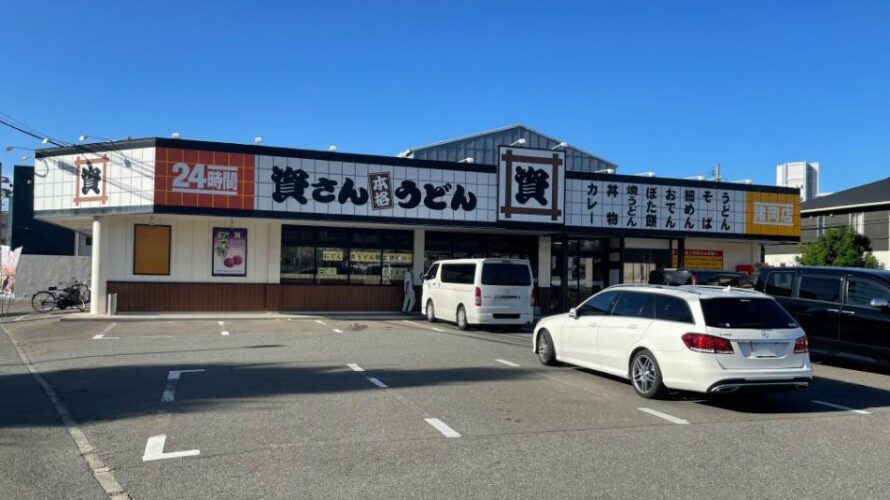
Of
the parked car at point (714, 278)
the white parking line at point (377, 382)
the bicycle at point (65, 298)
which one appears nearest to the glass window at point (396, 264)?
the parked car at point (714, 278)

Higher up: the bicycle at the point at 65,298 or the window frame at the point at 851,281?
the window frame at the point at 851,281

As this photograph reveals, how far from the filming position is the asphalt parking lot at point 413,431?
18.4 feet

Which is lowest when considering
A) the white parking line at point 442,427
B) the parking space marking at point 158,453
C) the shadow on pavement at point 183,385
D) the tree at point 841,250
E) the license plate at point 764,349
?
the shadow on pavement at point 183,385

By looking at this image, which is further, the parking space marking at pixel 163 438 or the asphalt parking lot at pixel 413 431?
the parking space marking at pixel 163 438

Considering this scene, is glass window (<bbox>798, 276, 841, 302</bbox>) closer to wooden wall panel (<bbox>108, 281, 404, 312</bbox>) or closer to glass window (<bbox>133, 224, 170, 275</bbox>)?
wooden wall panel (<bbox>108, 281, 404, 312</bbox>)

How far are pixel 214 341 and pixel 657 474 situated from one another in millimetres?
11901

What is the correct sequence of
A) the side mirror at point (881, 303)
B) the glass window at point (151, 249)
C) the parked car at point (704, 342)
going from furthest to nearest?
the glass window at point (151, 249)
the side mirror at point (881, 303)
the parked car at point (704, 342)

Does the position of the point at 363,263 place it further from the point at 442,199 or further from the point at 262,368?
the point at 262,368

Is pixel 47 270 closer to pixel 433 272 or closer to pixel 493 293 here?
pixel 433 272

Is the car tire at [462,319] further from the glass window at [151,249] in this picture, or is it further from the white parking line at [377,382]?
the glass window at [151,249]

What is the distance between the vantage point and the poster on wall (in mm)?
22719

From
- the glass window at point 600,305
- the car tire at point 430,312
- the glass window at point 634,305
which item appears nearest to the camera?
the glass window at point 634,305

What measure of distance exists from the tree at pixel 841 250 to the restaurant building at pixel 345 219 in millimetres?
15539

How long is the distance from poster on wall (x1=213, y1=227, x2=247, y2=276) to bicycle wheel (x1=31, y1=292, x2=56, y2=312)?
6284mm
